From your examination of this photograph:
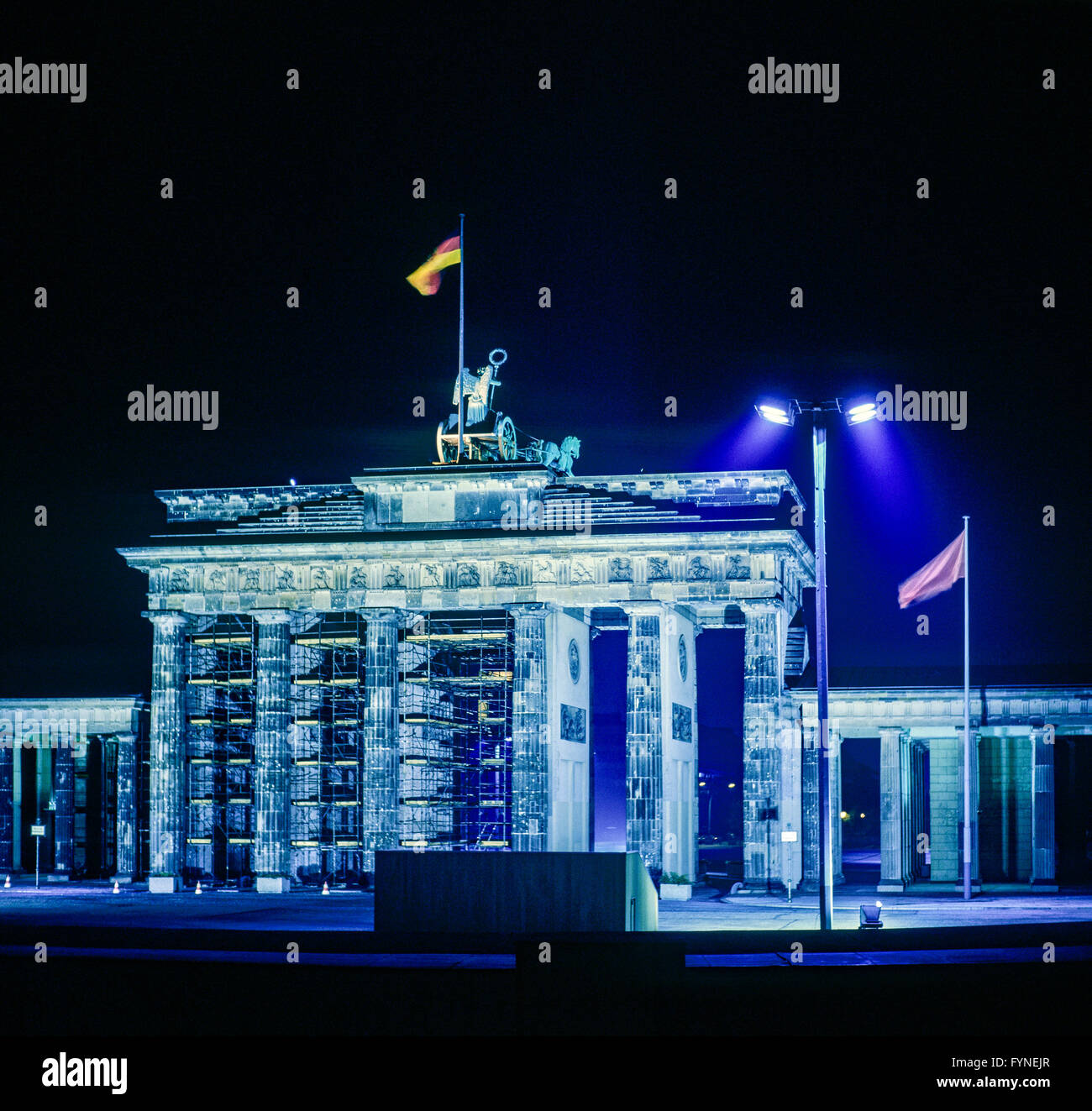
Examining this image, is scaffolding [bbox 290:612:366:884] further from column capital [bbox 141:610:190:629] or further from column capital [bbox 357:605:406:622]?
column capital [bbox 141:610:190:629]

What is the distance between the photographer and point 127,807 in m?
66.4

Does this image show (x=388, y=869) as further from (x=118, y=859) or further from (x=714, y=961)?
(x=118, y=859)

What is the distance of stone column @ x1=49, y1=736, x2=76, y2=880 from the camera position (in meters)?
67.0

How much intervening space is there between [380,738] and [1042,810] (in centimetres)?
2462

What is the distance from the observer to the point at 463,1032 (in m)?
21.8

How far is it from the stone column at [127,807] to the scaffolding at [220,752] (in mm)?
3426

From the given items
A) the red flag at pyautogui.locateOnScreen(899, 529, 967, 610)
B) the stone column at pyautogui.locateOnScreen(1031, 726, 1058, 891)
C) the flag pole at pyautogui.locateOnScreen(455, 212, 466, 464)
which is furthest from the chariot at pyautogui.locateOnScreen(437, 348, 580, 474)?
the stone column at pyautogui.locateOnScreen(1031, 726, 1058, 891)

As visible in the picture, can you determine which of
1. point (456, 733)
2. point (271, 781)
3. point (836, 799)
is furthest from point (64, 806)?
point (836, 799)

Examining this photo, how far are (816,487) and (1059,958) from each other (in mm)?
12145

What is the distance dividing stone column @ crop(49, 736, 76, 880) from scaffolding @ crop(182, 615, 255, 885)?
255 inches

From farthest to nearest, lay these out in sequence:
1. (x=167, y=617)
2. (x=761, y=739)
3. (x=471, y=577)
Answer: (x=167, y=617)
(x=471, y=577)
(x=761, y=739)

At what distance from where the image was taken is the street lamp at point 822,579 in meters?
34.2

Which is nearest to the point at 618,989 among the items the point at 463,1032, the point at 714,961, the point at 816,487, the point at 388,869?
the point at 463,1032

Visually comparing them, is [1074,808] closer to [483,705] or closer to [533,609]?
[533,609]
